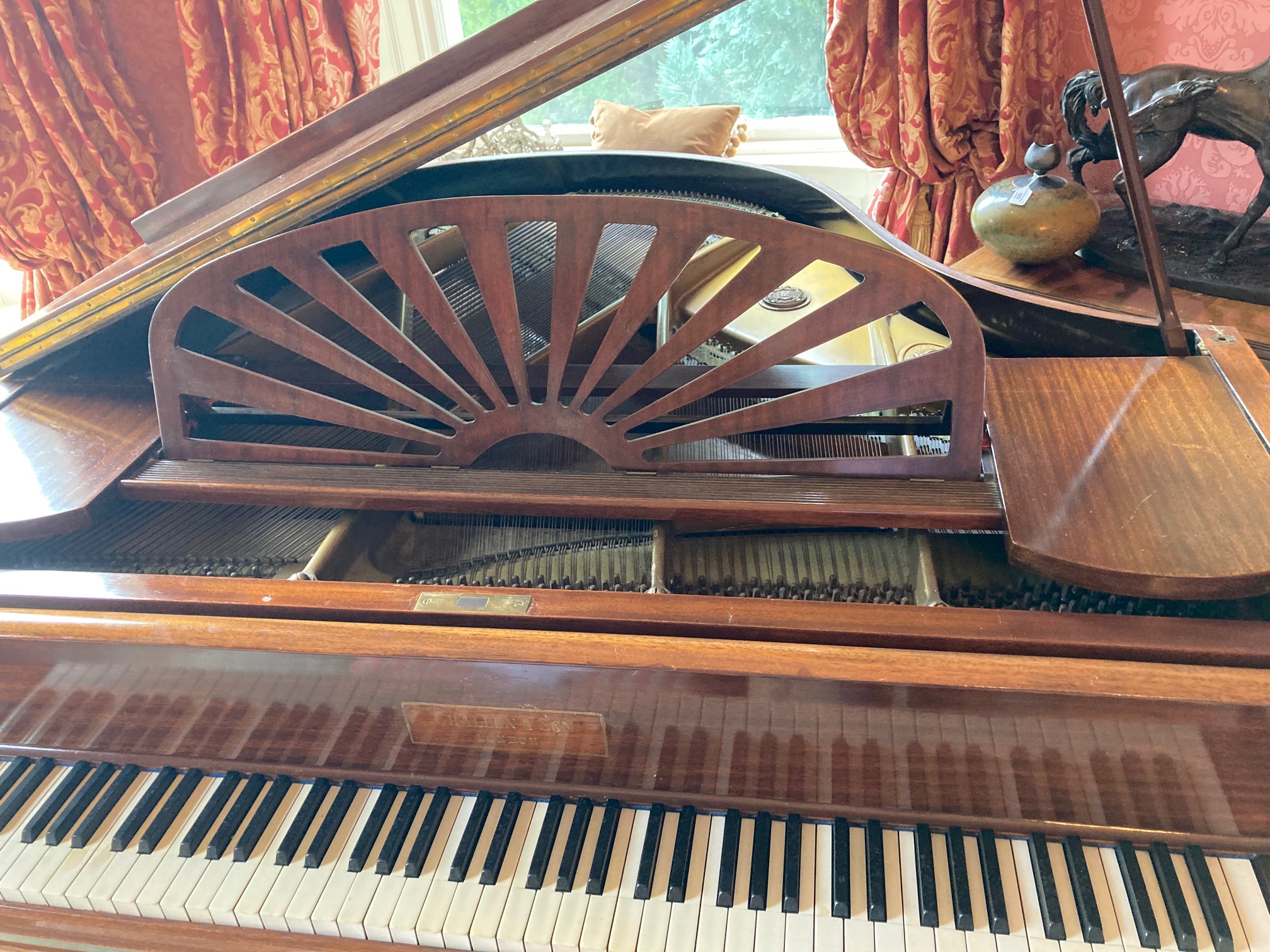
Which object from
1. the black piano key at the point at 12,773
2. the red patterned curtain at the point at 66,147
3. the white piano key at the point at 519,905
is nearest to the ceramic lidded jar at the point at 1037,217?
the white piano key at the point at 519,905

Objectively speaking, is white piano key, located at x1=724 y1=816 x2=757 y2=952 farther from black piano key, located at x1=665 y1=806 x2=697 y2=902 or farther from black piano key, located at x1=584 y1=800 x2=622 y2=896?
black piano key, located at x1=584 y1=800 x2=622 y2=896

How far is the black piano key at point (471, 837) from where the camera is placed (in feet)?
4.80

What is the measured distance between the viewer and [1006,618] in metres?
1.30

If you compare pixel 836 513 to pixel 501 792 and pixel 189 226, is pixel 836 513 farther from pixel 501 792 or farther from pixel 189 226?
pixel 189 226

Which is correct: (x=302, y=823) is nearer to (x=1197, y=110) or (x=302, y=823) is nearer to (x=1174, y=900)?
(x=1174, y=900)

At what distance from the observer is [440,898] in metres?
1.46

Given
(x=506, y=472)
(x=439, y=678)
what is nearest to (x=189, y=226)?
(x=506, y=472)

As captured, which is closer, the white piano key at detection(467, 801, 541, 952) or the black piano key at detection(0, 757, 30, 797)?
the white piano key at detection(467, 801, 541, 952)

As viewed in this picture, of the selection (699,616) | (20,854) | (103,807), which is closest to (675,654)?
(699,616)

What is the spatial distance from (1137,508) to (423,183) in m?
1.97

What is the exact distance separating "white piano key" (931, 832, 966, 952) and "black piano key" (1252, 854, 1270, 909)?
447 mm

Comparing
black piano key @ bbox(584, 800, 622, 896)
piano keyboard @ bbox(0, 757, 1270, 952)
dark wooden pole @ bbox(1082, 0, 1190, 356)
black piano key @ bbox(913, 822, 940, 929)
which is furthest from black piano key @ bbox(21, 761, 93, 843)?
dark wooden pole @ bbox(1082, 0, 1190, 356)

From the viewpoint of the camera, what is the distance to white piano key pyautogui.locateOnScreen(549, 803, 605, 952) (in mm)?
1393

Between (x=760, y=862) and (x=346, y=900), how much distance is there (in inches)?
26.7
